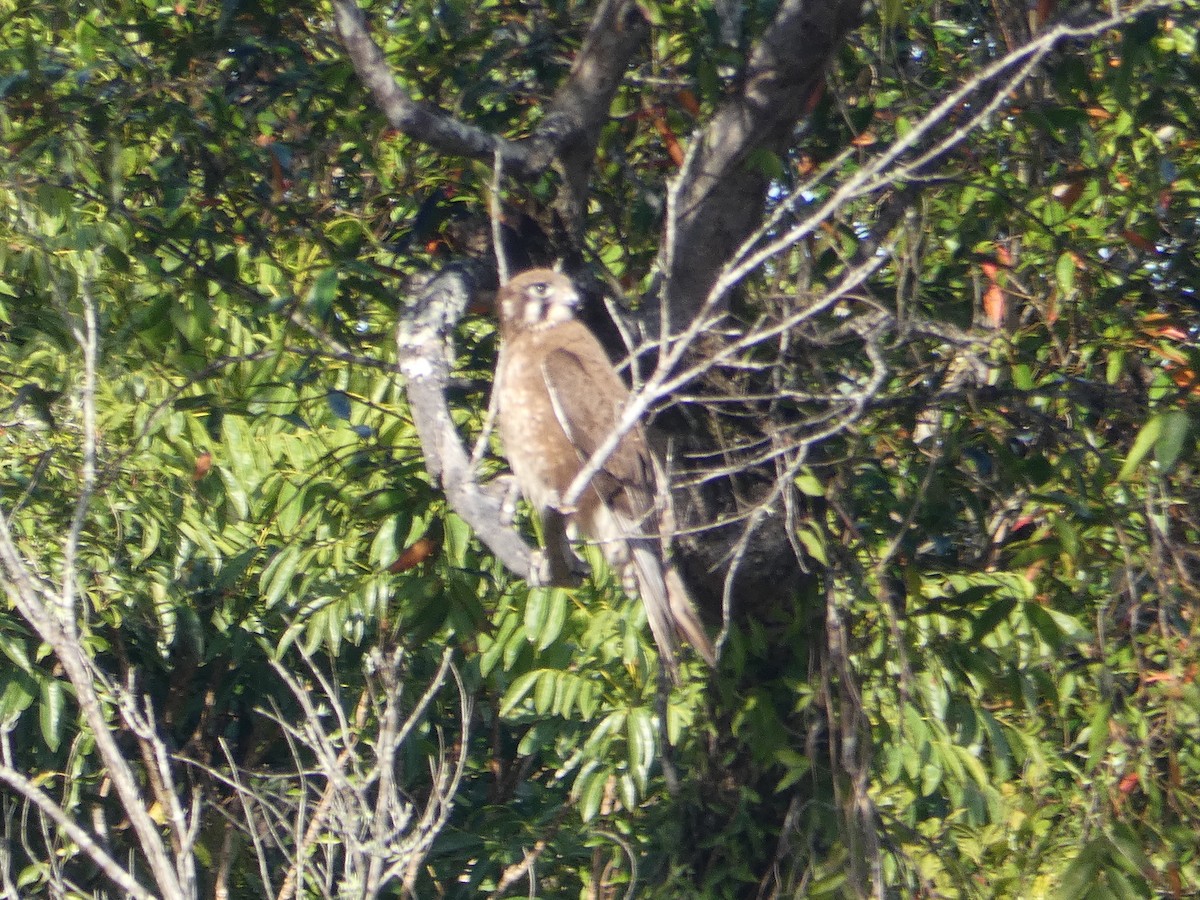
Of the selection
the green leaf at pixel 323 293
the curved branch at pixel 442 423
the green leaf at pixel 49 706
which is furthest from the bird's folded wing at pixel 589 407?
the green leaf at pixel 49 706

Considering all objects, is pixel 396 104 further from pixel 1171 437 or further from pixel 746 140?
pixel 1171 437

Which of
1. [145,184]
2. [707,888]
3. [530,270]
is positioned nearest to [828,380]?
[530,270]

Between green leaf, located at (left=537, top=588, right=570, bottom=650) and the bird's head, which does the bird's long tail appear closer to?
green leaf, located at (left=537, top=588, right=570, bottom=650)

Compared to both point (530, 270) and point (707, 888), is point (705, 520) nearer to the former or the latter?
point (530, 270)

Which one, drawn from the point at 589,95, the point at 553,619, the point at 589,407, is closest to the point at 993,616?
the point at 553,619

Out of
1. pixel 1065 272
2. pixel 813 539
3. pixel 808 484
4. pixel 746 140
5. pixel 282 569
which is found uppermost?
pixel 746 140

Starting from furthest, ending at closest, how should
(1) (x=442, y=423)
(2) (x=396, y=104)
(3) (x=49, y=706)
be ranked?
(3) (x=49, y=706)
(2) (x=396, y=104)
(1) (x=442, y=423)

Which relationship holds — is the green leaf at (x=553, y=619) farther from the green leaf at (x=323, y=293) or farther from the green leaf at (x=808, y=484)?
the green leaf at (x=323, y=293)

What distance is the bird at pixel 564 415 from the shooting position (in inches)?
136

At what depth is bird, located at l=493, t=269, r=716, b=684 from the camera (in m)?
3.46

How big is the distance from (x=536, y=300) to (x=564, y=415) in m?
0.35

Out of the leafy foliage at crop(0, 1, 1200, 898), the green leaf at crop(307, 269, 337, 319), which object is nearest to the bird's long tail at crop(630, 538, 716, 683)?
the leafy foliage at crop(0, 1, 1200, 898)

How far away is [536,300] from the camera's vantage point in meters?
3.51

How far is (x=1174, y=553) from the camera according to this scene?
10.8 feet
